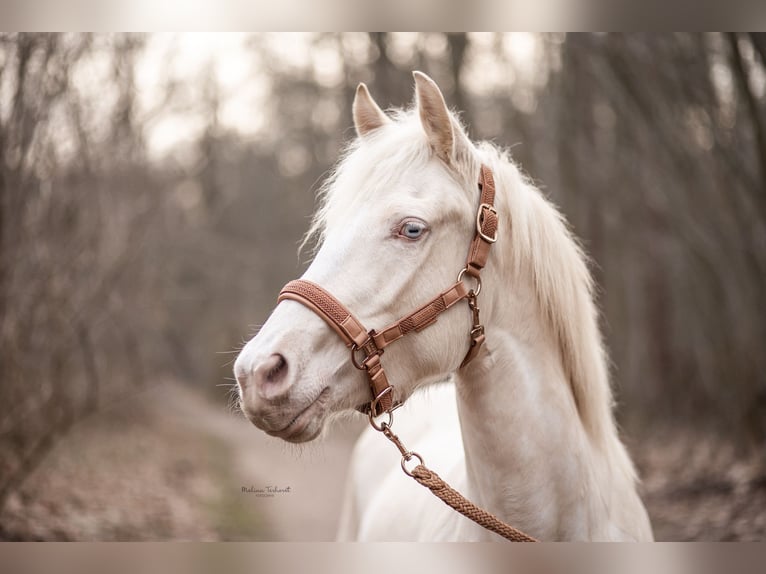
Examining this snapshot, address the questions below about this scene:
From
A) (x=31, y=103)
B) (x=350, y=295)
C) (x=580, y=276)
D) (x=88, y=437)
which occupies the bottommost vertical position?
(x=88, y=437)

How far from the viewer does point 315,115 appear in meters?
5.08

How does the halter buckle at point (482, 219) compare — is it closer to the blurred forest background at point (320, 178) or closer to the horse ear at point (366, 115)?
the horse ear at point (366, 115)

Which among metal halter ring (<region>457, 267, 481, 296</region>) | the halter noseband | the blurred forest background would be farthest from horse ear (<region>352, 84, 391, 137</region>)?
the blurred forest background

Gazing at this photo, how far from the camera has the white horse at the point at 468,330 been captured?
1327 mm

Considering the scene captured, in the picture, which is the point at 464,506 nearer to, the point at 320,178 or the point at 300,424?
the point at 300,424

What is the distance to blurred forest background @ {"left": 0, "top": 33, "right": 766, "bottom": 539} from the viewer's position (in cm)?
332

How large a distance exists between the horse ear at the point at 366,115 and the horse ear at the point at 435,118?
9.6 inches

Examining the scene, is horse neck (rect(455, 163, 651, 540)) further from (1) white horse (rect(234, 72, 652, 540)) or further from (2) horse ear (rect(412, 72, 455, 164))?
(2) horse ear (rect(412, 72, 455, 164))

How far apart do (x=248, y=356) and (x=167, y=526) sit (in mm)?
3086

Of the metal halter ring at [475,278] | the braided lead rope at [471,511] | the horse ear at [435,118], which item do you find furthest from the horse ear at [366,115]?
the braided lead rope at [471,511]

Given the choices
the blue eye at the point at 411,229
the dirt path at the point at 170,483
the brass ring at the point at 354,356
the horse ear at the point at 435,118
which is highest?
the horse ear at the point at 435,118
